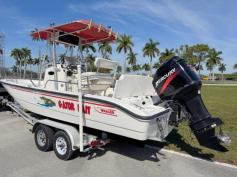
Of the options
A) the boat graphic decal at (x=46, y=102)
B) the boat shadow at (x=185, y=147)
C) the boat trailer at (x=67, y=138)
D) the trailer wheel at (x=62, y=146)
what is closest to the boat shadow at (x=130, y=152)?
the trailer wheel at (x=62, y=146)

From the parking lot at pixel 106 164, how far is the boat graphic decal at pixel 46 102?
0.99 meters

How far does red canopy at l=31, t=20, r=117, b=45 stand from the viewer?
18.1 feet

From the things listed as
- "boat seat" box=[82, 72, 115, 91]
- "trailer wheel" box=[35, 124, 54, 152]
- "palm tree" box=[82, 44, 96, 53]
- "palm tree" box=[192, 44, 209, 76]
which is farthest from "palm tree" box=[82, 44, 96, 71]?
"palm tree" box=[192, 44, 209, 76]

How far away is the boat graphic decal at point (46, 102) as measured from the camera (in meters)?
5.10

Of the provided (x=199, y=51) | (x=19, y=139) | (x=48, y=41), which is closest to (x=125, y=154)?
(x=19, y=139)

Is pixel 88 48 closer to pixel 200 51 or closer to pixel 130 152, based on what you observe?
pixel 130 152

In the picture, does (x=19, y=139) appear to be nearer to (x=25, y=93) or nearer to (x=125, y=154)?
(x=25, y=93)

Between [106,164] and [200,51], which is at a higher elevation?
[200,51]

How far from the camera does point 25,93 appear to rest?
5.85 meters

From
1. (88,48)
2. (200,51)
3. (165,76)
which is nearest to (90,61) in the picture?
(88,48)

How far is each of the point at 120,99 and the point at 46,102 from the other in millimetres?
1761

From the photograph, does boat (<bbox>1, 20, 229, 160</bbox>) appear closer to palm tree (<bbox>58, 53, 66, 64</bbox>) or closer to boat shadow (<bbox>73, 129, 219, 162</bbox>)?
palm tree (<bbox>58, 53, 66, 64</bbox>)

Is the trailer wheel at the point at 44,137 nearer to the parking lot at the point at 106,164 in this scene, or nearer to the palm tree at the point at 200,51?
the parking lot at the point at 106,164

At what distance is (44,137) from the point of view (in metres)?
5.11
